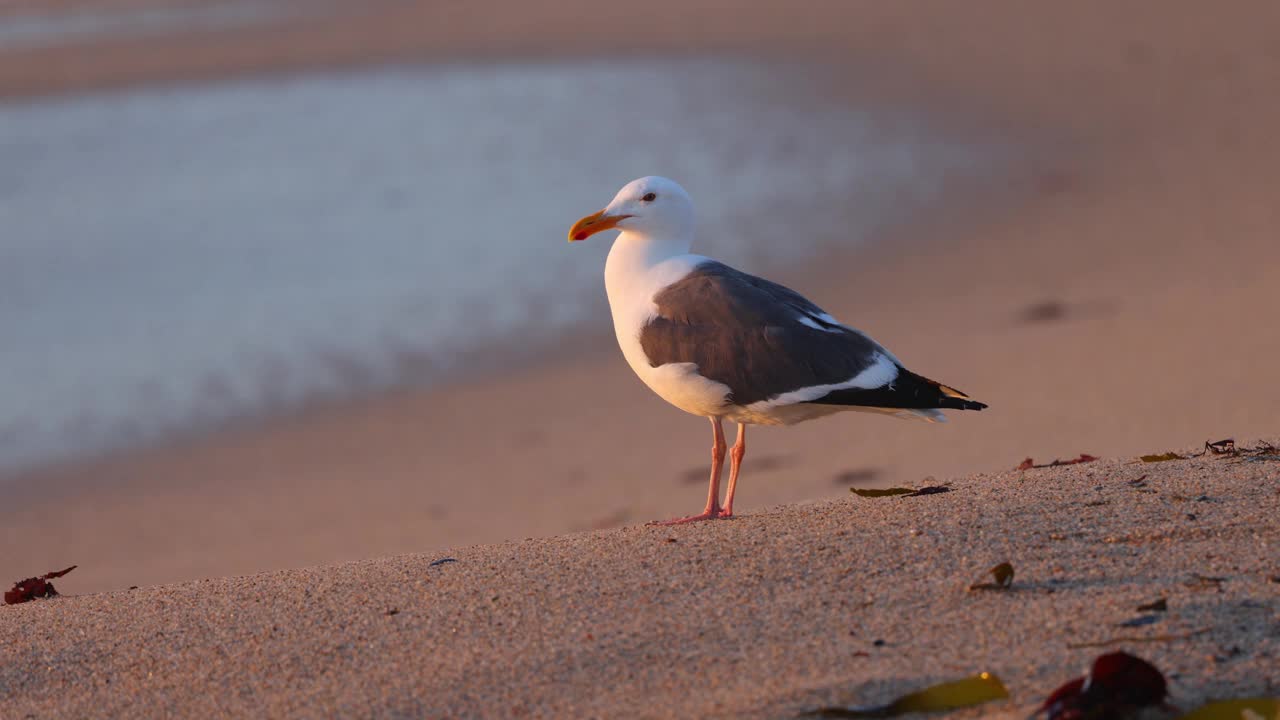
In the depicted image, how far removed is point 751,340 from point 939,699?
6.64ft

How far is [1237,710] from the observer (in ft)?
9.43

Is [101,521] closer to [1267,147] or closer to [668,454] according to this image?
[668,454]

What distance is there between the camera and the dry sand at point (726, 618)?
10.6 ft

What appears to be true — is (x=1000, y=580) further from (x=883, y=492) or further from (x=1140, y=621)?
(x=883, y=492)

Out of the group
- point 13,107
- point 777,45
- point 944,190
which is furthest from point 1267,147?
point 13,107

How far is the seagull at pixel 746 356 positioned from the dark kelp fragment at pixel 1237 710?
1.80 metres

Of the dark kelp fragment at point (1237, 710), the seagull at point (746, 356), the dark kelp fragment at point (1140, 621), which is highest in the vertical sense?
the seagull at point (746, 356)

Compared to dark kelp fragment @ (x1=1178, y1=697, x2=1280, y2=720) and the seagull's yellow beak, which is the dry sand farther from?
the seagull's yellow beak

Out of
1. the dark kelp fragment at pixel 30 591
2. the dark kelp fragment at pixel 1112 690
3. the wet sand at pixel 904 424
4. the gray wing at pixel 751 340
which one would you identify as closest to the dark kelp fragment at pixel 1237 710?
the dark kelp fragment at pixel 1112 690

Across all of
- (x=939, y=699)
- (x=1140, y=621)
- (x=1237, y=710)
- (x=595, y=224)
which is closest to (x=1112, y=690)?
(x=1237, y=710)

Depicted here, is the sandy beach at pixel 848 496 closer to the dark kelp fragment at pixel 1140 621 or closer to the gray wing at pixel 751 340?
the dark kelp fragment at pixel 1140 621

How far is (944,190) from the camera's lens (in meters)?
12.4

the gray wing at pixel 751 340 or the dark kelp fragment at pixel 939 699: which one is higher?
the gray wing at pixel 751 340

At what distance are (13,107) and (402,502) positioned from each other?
40.8 ft
